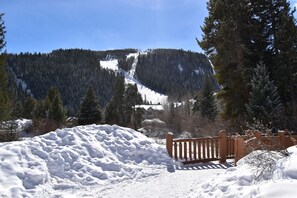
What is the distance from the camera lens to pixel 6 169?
7383mm

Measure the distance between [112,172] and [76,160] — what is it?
3.47ft

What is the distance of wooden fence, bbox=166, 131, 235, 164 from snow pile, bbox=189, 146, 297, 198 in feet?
14.6

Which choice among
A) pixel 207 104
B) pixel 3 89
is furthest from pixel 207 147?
pixel 207 104

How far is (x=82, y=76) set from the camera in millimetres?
138750

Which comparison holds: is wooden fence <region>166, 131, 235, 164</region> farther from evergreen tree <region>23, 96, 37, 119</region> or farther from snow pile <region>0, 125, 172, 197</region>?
evergreen tree <region>23, 96, 37, 119</region>

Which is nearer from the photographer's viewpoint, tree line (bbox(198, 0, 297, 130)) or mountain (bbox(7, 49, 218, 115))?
tree line (bbox(198, 0, 297, 130))

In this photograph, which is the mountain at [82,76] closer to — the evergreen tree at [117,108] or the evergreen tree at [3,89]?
the evergreen tree at [117,108]

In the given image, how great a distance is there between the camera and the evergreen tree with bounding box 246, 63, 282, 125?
53.2ft

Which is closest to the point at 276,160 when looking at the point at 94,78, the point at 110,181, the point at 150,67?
the point at 110,181

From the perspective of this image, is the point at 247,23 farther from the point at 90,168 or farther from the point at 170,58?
the point at 170,58

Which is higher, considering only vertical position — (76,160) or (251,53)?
(251,53)

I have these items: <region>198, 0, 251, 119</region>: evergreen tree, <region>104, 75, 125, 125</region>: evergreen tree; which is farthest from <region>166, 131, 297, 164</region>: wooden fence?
<region>104, 75, 125, 125</region>: evergreen tree

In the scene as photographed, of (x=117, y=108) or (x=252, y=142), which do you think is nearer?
(x=252, y=142)

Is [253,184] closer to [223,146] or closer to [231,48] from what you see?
[223,146]
